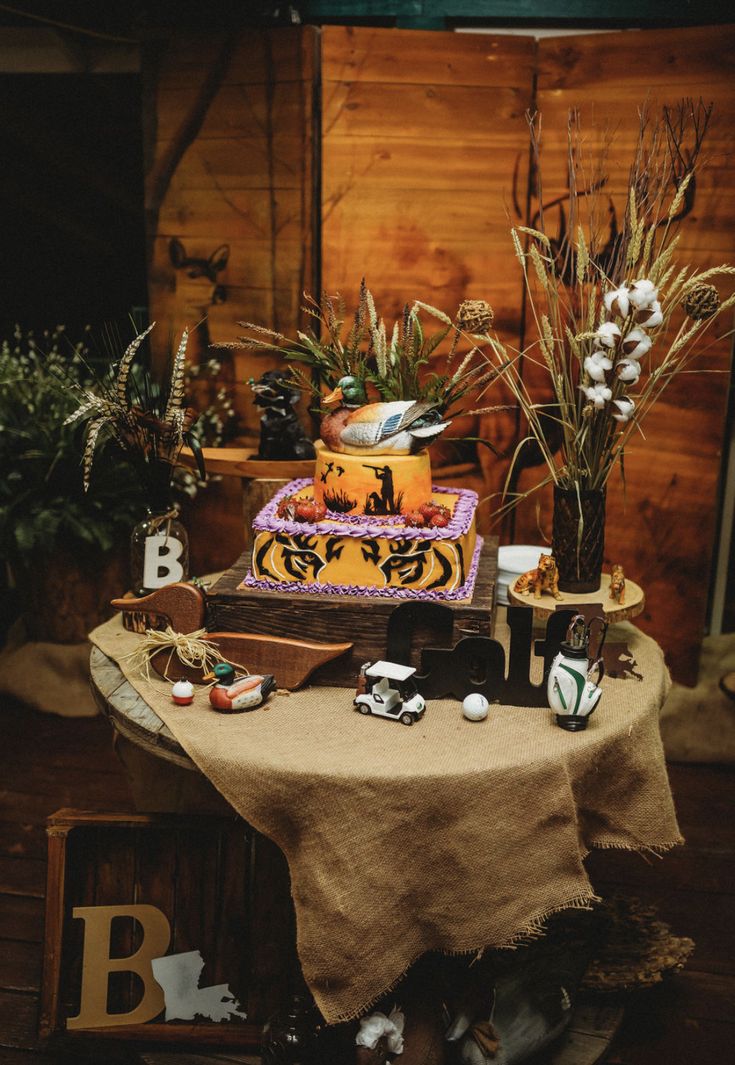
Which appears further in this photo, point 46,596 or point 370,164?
point 46,596

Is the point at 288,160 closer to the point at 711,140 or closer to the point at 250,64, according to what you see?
the point at 250,64

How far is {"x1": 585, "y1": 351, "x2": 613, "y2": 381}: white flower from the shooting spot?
2244 mm

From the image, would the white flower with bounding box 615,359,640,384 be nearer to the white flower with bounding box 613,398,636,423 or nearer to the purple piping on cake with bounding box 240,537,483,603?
the white flower with bounding box 613,398,636,423

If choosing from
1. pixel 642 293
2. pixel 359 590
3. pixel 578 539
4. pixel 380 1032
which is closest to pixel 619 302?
pixel 642 293

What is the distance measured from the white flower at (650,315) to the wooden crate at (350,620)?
2.25 ft

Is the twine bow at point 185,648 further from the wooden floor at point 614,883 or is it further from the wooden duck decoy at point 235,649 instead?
the wooden floor at point 614,883

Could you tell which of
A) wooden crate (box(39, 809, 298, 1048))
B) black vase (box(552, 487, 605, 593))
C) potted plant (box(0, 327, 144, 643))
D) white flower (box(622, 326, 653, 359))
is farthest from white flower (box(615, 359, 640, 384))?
potted plant (box(0, 327, 144, 643))

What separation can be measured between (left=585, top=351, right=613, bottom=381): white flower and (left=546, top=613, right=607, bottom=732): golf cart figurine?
0.55 metres

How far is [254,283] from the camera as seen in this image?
3.58 meters

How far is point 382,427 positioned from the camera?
2.38 metres

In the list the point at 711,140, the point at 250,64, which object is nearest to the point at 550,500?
Answer: the point at 711,140

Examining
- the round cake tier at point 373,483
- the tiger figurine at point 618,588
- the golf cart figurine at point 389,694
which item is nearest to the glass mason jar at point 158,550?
the round cake tier at point 373,483

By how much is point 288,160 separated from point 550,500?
147 cm

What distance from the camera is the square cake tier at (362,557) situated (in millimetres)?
2279
